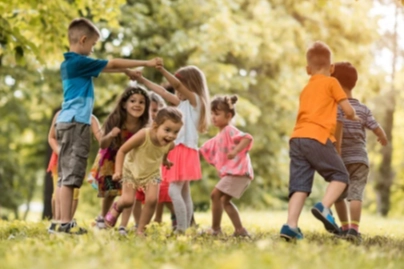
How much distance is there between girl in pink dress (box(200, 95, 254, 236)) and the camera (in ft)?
27.0

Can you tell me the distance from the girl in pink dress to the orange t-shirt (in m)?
1.37

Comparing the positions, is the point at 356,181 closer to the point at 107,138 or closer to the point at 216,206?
the point at 216,206

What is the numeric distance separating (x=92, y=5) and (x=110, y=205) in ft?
14.7

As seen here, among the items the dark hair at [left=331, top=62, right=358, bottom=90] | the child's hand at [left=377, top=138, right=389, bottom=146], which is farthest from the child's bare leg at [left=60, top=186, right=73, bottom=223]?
the child's hand at [left=377, top=138, right=389, bottom=146]

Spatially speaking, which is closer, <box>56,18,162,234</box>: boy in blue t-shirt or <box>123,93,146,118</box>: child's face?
<box>56,18,162,234</box>: boy in blue t-shirt

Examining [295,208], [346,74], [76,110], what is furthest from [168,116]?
[346,74]

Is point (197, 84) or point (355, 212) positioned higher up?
point (197, 84)

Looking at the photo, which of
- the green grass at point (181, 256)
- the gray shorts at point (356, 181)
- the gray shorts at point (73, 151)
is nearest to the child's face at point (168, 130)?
the gray shorts at point (73, 151)

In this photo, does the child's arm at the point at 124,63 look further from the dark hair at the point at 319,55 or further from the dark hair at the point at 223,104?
the dark hair at the point at 319,55

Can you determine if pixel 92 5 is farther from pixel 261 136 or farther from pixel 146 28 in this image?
pixel 261 136

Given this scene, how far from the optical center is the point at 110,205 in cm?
863

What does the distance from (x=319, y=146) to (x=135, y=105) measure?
8.04 ft

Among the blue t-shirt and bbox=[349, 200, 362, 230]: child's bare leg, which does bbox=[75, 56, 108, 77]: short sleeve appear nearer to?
the blue t-shirt

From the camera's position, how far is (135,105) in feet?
27.3
